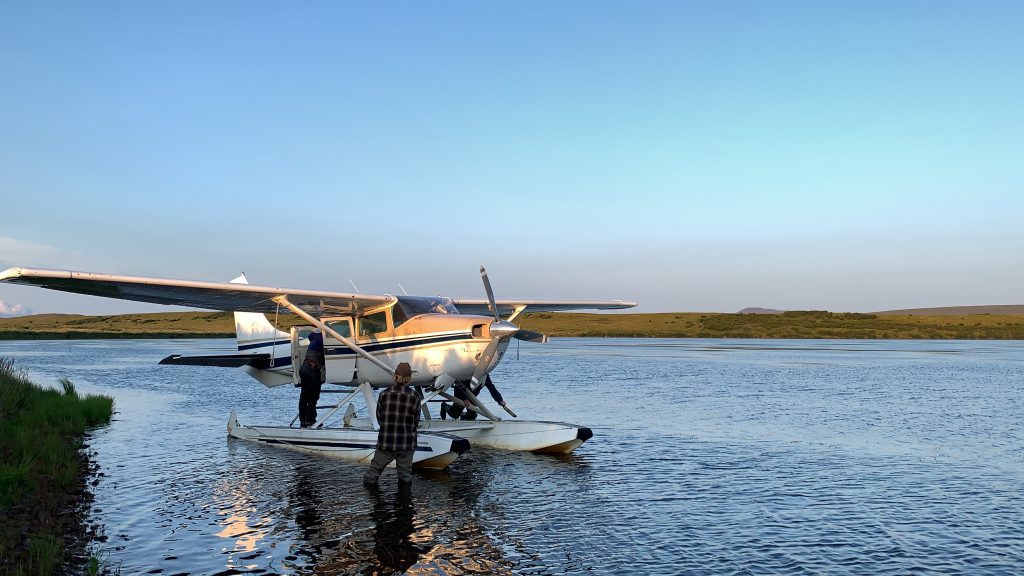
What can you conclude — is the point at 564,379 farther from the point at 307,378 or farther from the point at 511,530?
the point at 511,530

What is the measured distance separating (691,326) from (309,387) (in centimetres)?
9984

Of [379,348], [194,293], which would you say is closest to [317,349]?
[379,348]

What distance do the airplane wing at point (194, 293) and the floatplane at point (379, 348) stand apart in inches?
0.7

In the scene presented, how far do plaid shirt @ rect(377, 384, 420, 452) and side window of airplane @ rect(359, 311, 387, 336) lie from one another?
3.53 meters

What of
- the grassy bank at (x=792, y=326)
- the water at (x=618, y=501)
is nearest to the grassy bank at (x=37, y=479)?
the water at (x=618, y=501)

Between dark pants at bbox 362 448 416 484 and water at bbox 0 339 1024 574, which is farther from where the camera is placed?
dark pants at bbox 362 448 416 484

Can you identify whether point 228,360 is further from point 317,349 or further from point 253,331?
point 317,349

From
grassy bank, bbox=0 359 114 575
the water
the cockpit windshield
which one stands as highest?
the cockpit windshield

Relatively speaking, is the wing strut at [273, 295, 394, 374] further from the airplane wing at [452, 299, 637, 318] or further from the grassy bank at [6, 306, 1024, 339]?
the grassy bank at [6, 306, 1024, 339]

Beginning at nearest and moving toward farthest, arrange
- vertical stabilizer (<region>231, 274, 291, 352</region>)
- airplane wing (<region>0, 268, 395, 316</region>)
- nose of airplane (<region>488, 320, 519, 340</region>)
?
1. airplane wing (<region>0, 268, 395, 316</region>)
2. nose of airplane (<region>488, 320, 519, 340</region>)
3. vertical stabilizer (<region>231, 274, 291, 352</region>)

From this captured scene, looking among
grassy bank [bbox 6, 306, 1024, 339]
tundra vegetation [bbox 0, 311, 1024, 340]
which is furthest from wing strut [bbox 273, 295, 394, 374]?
grassy bank [bbox 6, 306, 1024, 339]

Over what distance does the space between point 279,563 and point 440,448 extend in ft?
14.6

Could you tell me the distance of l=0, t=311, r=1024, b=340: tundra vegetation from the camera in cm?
8988

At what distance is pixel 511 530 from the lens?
7461 millimetres
